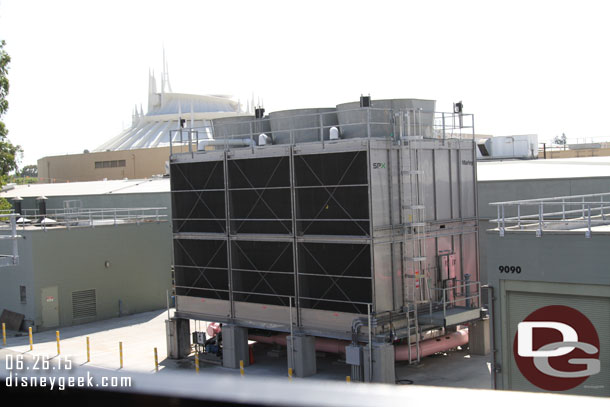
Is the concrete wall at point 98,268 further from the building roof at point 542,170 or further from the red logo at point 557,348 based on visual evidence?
the red logo at point 557,348

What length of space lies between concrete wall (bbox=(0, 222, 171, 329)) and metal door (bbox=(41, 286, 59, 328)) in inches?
7.2

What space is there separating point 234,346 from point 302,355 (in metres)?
2.98

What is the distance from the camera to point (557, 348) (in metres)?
15.9

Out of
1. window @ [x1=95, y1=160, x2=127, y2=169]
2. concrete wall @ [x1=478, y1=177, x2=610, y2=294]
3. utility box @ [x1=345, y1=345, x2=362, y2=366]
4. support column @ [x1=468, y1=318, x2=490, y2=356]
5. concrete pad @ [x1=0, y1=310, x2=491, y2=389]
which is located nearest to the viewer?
utility box @ [x1=345, y1=345, x2=362, y2=366]

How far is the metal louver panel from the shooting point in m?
31.7

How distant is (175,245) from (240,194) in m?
3.90

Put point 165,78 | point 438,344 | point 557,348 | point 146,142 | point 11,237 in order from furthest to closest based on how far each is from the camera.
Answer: point 165,78 → point 146,142 → point 11,237 → point 438,344 → point 557,348

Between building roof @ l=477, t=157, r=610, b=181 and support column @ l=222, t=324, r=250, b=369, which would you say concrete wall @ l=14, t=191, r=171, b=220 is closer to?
support column @ l=222, t=324, r=250, b=369

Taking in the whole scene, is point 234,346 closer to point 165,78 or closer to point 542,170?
point 542,170

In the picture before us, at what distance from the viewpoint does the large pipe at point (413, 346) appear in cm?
2177

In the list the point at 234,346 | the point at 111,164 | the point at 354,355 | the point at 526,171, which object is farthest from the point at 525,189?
the point at 111,164


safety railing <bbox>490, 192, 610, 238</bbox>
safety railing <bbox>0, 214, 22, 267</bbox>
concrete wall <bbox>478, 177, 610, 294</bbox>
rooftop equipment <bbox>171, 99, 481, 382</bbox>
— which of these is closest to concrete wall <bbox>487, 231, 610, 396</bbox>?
safety railing <bbox>490, 192, 610, 238</bbox>

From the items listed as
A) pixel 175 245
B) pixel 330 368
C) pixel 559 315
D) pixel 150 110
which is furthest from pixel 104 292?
pixel 150 110

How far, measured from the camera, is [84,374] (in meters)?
2.50
